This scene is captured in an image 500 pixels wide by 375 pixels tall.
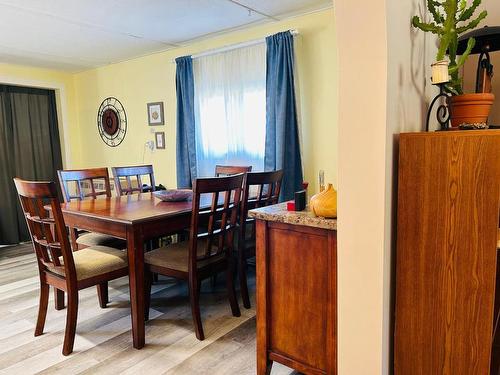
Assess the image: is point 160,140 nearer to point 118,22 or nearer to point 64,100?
point 118,22

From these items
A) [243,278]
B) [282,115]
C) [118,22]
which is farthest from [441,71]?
[118,22]

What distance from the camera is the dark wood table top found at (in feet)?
7.14

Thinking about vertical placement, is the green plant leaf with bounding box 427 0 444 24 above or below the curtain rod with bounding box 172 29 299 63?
below

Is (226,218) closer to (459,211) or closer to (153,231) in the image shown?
(153,231)

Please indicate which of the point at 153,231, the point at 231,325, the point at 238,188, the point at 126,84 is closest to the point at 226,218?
the point at 238,188

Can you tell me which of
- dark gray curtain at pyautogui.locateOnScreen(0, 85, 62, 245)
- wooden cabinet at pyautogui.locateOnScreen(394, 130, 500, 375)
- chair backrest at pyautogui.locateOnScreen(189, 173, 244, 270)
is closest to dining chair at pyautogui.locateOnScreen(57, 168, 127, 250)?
chair backrest at pyautogui.locateOnScreen(189, 173, 244, 270)

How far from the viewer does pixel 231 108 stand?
3771mm

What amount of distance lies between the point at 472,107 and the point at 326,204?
68 centimetres

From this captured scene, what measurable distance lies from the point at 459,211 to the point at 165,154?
3739 mm

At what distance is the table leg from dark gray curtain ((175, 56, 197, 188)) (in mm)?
1974

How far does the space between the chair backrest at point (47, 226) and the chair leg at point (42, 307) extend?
0.42ft

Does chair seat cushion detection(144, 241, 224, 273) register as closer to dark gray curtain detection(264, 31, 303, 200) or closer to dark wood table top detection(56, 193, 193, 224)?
dark wood table top detection(56, 193, 193, 224)

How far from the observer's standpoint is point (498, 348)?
1.58 metres

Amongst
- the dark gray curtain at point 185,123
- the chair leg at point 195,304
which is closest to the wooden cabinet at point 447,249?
the chair leg at point 195,304
